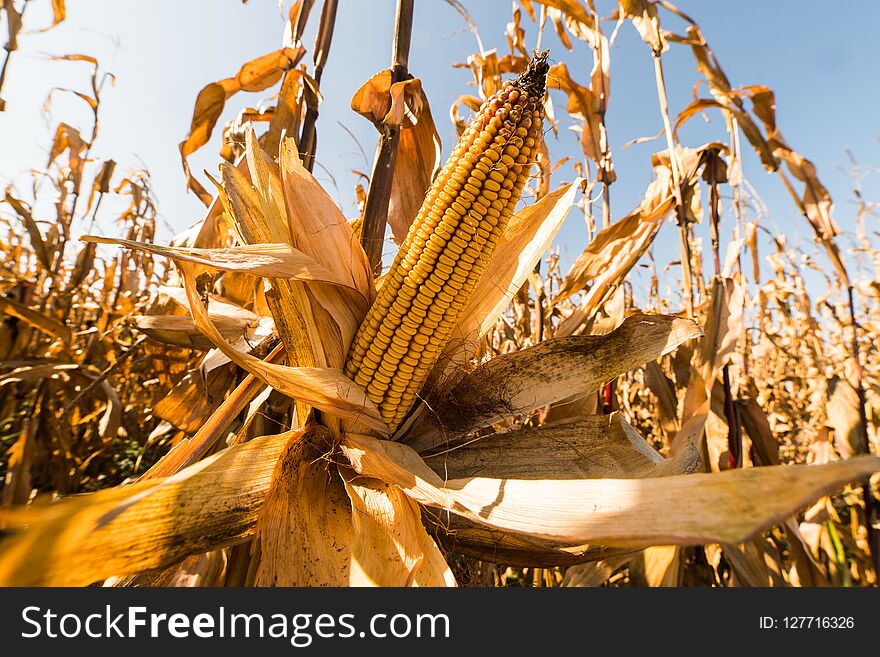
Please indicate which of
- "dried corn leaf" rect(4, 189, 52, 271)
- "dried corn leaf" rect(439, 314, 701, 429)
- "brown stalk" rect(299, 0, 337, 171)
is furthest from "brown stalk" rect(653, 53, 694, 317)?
"dried corn leaf" rect(4, 189, 52, 271)

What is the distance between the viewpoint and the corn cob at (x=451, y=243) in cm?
86

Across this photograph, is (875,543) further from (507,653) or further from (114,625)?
(114,625)

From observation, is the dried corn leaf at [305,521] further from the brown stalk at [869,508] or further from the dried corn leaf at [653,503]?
the brown stalk at [869,508]

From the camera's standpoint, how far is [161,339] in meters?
1.49

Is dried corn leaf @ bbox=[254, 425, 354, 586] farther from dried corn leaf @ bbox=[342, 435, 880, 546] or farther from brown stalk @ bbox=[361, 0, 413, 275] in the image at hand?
brown stalk @ bbox=[361, 0, 413, 275]

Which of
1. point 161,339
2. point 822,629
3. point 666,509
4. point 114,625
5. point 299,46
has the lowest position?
point 822,629

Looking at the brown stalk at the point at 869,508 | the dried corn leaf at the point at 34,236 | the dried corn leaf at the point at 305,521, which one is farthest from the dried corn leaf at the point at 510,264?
the dried corn leaf at the point at 34,236

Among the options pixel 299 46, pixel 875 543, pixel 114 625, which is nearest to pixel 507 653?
pixel 114 625

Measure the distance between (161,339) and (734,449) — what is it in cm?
204

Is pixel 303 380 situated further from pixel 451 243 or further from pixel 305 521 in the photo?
pixel 451 243

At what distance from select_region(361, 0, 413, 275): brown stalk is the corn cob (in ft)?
0.60

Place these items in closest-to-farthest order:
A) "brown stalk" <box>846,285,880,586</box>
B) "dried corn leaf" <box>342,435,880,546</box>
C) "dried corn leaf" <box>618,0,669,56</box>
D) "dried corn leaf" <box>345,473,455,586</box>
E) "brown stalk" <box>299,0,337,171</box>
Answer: "dried corn leaf" <box>342,435,880,546</box>, "dried corn leaf" <box>345,473,455,586</box>, "brown stalk" <box>299,0,337,171</box>, "brown stalk" <box>846,285,880,586</box>, "dried corn leaf" <box>618,0,669,56</box>

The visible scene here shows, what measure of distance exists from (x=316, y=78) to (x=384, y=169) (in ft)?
2.30

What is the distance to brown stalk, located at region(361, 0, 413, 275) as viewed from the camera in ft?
3.59
